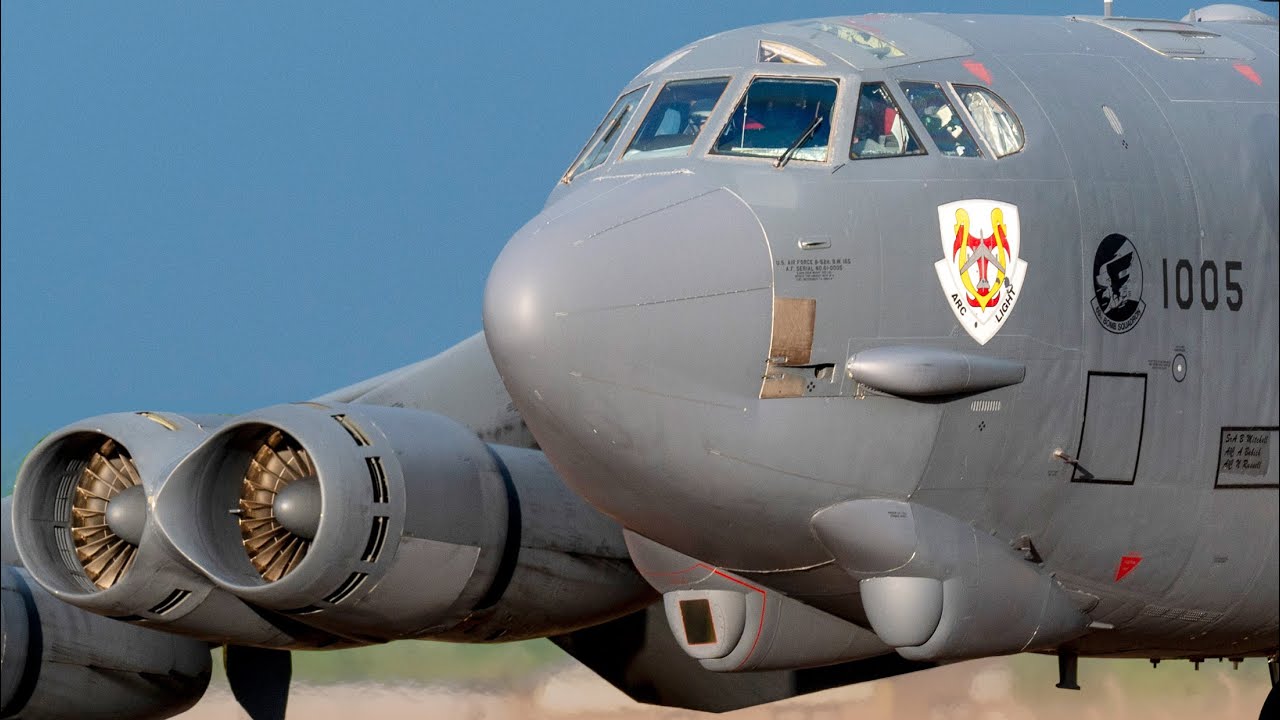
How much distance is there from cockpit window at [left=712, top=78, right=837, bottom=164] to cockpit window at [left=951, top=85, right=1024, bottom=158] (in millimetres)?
528

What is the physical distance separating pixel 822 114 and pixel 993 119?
665 mm

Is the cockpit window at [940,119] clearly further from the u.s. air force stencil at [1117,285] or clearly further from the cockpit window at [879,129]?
the u.s. air force stencil at [1117,285]

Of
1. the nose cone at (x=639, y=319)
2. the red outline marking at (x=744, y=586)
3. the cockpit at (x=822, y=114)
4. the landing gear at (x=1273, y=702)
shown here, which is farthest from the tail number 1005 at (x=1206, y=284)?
the landing gear at (x=1273, y=702)

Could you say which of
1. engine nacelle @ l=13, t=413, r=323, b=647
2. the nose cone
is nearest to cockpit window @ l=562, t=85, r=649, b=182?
the nose cone

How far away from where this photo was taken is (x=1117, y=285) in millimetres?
7312

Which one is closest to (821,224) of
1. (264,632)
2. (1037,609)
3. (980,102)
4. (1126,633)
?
(980,102)

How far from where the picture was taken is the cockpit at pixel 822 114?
7.21m

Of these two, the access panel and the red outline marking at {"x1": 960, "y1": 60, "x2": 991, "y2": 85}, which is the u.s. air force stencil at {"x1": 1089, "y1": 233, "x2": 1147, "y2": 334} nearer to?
the access panel

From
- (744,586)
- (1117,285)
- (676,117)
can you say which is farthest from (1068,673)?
(676,117)

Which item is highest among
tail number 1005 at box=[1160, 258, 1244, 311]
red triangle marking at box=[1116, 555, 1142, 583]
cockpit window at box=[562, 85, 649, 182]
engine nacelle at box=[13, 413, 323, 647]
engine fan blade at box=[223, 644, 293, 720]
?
cockpit window at box=[562, 85, 649, 182]

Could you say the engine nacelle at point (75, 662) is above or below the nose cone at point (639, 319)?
below

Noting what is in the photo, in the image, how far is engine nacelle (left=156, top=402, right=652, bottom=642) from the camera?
357 inches

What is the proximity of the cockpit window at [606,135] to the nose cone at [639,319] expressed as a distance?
91cm

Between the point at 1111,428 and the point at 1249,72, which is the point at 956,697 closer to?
the point at 1249,72
